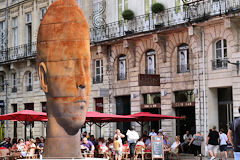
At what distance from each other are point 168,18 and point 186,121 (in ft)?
18.9

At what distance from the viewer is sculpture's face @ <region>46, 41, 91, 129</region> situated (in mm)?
14841

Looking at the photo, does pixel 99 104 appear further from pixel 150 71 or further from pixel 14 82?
pixel 14 82

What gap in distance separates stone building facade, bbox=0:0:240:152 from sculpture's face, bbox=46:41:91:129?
1153cm

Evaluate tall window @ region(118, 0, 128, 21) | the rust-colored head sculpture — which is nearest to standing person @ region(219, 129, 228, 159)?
the rust-colored head sculpture

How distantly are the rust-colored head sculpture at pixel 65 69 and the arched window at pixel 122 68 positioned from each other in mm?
17153

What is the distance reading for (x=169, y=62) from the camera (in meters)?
29.0

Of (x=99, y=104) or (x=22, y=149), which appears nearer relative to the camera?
(x=22, y=149)

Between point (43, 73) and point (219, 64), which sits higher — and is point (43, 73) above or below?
below

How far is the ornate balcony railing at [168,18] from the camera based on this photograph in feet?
84.2

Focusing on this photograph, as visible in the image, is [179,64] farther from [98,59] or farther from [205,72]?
[98,59]

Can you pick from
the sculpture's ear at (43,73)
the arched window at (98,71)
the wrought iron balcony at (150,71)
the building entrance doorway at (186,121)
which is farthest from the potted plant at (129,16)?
the sculpture's ear at (43,73)

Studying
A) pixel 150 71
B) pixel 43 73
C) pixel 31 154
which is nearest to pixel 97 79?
pixel 150 71

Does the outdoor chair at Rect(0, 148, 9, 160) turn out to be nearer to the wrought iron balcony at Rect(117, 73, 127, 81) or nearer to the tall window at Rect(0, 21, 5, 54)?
the wrought iron balcony at Rect(117, 73, 127, 81)

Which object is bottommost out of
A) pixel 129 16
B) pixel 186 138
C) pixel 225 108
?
pixel 186 138
